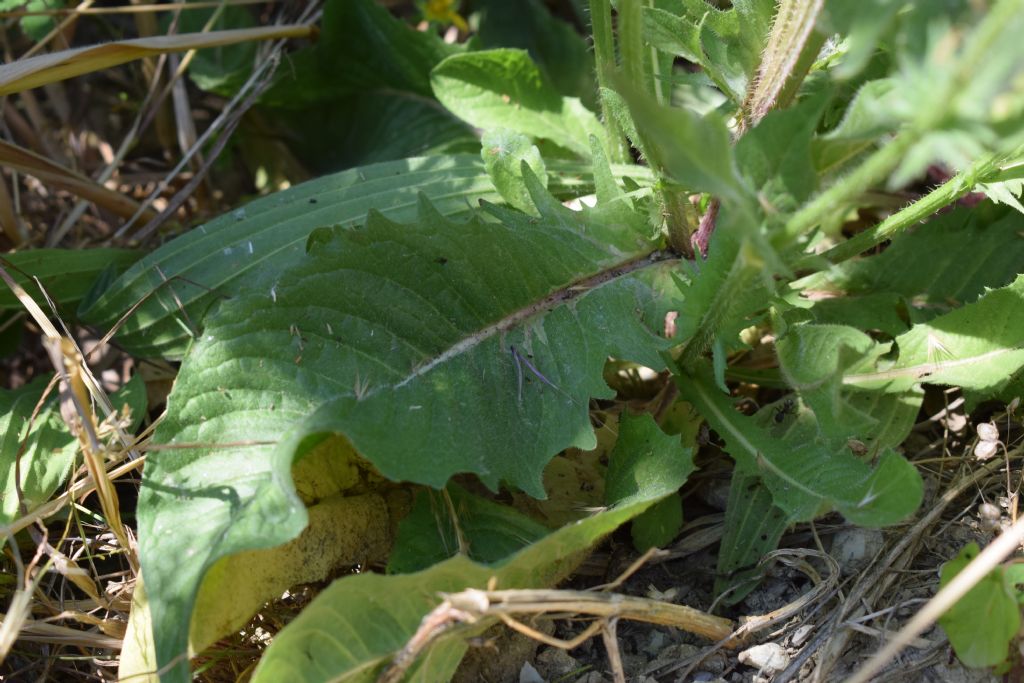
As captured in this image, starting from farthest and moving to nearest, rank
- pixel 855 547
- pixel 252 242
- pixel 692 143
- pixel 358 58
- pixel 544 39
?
pixel 544 39, pixel 358 58, pixel 252 242, pixel 855 547, pixel 692 143

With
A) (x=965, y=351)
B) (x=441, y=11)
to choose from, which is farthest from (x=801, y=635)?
(x=441, y=11)

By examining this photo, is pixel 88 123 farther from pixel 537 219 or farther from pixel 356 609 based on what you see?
pixel 356 609

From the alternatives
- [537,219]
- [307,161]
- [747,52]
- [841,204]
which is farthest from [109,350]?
[841,204]

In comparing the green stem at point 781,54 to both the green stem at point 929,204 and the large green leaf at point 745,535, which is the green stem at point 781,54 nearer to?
the green stem at point 929,204

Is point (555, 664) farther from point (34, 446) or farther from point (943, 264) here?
point (943, 264)

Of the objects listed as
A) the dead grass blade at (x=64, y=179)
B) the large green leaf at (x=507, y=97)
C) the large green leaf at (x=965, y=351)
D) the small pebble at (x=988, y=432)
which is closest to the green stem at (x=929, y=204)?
the large green leaf at (x=965, y=351)

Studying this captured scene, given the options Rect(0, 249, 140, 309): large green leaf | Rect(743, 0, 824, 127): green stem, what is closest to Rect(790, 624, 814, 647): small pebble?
Rect(743, 0, 824, 127): green stem
